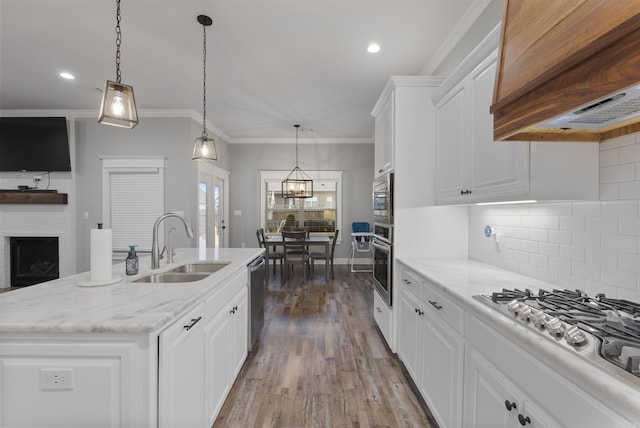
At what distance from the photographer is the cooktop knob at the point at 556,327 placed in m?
0.88

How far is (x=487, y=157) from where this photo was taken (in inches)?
65.2

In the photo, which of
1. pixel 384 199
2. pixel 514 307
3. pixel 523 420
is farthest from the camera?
pixel 384 199

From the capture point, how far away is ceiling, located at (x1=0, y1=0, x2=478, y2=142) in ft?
7.74

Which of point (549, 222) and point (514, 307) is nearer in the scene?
point (514, 307)

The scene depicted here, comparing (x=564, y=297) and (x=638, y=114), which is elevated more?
(x=638, y=114)

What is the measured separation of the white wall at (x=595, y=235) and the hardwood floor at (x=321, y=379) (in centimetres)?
116

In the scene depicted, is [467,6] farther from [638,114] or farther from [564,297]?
[564,297]

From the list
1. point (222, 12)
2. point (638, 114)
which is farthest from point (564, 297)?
point (222, 12)

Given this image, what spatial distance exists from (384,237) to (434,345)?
3.93 feet

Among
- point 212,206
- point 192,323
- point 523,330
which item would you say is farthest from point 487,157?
point 212,206

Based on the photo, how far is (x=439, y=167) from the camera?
2346mm

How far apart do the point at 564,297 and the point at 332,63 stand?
9.62ft

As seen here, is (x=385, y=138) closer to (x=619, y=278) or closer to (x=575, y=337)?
(x=619, y=278)

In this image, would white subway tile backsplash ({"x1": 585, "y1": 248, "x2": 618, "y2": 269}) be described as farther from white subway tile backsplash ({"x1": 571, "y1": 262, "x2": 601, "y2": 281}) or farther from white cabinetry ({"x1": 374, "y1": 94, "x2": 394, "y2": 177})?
white cabinetry ({"x1": 374, "y1": 94, "x2": 394, "y2": 177})
